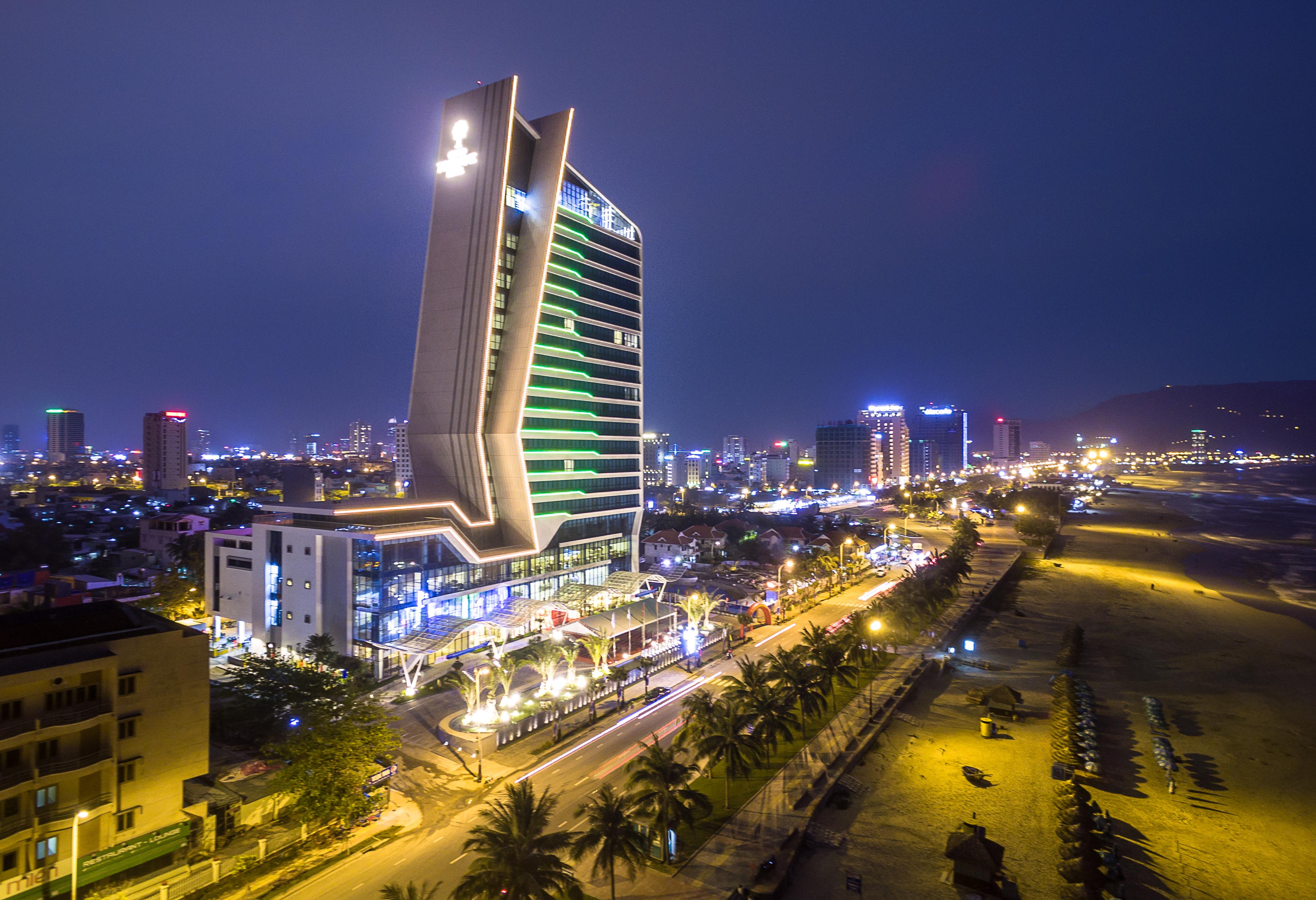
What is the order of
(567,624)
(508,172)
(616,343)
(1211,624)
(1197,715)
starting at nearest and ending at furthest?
(1197,715), (567,624), (508,172), (1211,624), (616,343)

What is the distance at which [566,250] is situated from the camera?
59.9 m

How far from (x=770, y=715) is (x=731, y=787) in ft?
11.7

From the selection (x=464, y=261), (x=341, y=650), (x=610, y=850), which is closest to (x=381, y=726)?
(x=610, y=850)

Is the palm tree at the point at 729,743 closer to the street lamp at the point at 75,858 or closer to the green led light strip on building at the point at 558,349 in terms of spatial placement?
the street lamp at the point at 75,858

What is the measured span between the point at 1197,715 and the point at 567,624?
39748mm

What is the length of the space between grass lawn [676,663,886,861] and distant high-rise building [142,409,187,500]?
183 meters

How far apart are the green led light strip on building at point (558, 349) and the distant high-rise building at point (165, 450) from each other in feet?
504

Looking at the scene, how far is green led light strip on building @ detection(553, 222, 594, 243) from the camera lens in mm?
59281

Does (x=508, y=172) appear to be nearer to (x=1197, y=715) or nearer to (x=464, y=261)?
(x=464, y=261)

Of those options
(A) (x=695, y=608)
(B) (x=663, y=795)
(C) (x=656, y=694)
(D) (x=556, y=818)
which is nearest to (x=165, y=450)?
(A) (x=695, y=608)

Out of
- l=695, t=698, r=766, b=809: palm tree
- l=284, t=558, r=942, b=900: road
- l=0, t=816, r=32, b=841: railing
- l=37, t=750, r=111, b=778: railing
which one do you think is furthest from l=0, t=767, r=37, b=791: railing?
l=695, t=698, r=766, b=809: palm tree

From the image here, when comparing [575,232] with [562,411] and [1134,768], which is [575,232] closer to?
[562,411]

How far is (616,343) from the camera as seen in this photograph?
67188mm

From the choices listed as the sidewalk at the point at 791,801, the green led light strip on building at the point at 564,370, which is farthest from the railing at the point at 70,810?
the green led light strip on building at the point at 564,370
